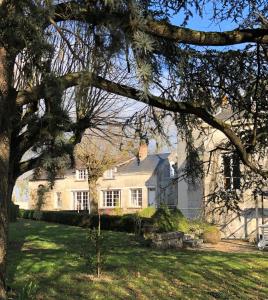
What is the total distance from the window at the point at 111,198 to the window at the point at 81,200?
2.41 metres

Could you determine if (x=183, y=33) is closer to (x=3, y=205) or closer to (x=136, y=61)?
(x=136, y=61)

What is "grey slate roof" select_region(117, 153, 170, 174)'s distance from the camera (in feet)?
146

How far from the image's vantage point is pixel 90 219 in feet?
95.7

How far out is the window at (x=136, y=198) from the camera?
4472 cm

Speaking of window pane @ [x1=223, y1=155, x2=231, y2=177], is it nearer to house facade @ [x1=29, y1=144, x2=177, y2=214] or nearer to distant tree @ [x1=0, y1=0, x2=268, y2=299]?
distant tree @ [x1=0, y1=0, x2=268, y2=299]

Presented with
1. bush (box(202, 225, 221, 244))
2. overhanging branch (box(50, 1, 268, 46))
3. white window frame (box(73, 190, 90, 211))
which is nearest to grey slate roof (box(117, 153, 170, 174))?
white window frame (box(73, 190, 90, 211))

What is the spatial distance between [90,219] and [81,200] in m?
21.1

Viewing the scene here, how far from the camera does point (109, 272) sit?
35.4 ft

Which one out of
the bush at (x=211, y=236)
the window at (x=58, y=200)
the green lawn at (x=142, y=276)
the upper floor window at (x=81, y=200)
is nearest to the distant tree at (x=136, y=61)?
the green lawn at (x=142, y=276)

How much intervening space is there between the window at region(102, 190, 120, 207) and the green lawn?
3130 centimetres

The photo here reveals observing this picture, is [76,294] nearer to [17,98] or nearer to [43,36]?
[17,98]

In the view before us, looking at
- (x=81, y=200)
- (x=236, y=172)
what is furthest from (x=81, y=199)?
(x=236, y=172)

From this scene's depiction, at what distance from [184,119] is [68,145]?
176 inches

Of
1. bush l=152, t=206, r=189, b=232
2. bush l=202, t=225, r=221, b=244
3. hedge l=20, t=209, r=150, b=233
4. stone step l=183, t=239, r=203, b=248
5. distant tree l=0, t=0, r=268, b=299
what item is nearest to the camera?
distant tree l=0, t=0, r=268, b=299
